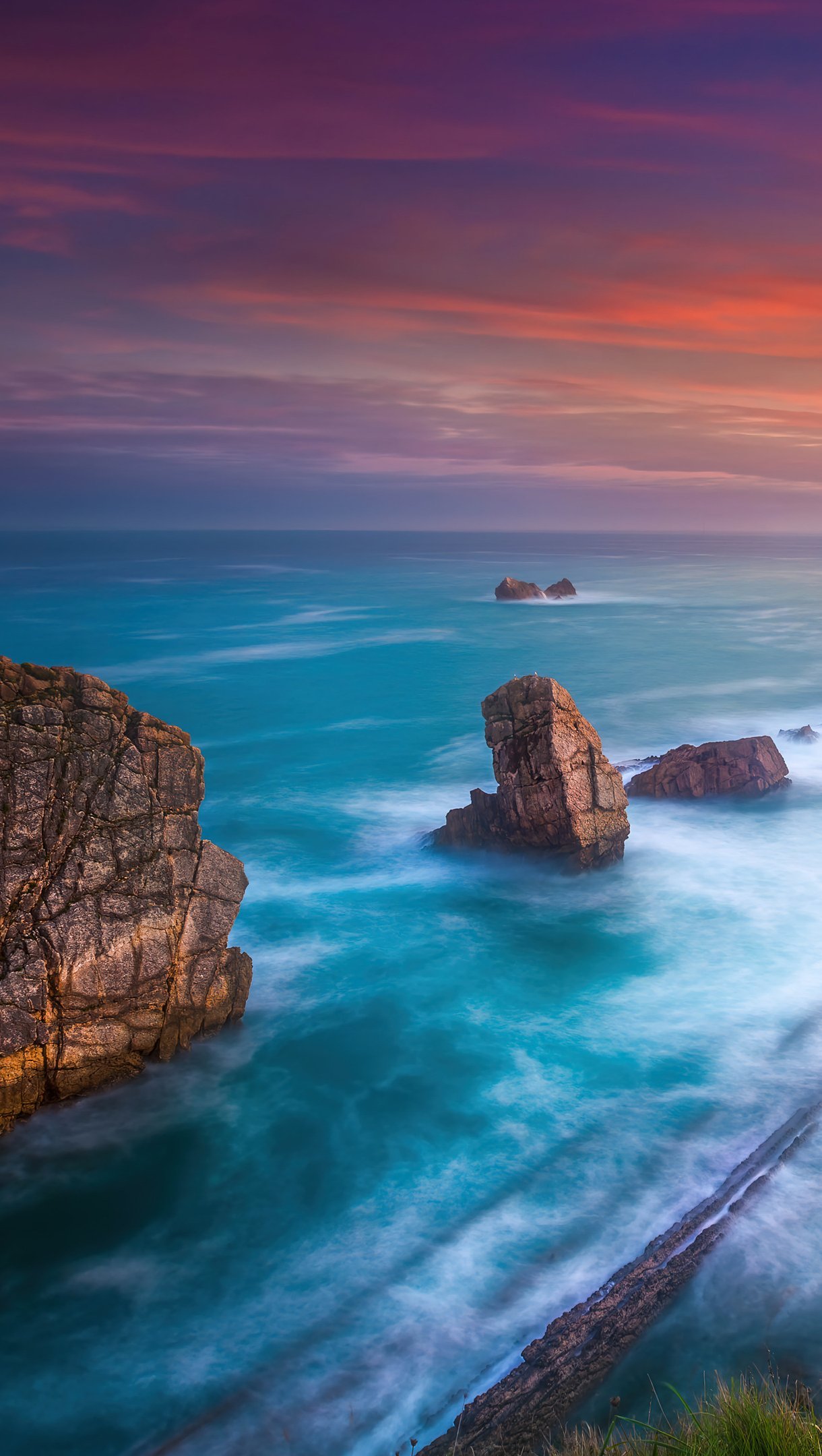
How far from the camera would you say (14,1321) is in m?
9.00

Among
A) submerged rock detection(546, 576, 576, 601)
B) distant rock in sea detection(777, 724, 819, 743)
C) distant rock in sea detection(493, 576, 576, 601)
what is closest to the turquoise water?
distant rock in sea detection(777, 724, 819, 743)

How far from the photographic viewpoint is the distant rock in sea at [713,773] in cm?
2442

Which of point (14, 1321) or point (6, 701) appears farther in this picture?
point (6, 701)

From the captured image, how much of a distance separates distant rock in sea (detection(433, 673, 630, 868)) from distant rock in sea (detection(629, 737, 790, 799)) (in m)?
4.47

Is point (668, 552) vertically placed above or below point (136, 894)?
above

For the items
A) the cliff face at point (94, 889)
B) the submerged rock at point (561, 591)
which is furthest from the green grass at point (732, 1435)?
the submerged rock at point (561, 591)

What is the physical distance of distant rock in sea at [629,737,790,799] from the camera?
2442cm

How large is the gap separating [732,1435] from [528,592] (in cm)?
7641

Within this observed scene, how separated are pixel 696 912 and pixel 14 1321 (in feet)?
44.8

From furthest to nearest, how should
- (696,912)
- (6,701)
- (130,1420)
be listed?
(696,912)
(6,701)
(130,1420)

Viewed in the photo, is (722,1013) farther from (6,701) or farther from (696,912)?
(6,701)

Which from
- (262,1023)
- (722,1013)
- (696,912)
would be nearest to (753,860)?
(696,912)

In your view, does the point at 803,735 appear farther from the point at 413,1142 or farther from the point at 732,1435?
the point at 732,1435

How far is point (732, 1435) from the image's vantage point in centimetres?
617
